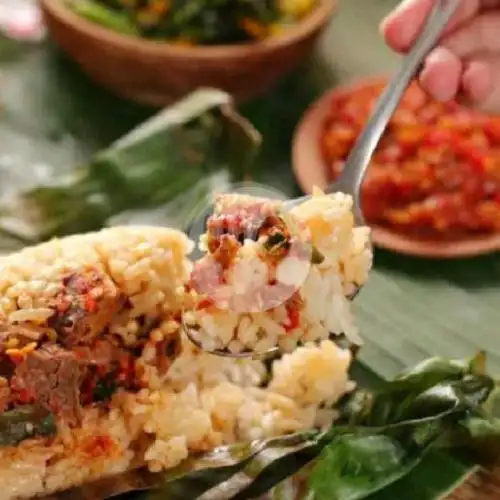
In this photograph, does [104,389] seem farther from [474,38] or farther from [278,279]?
[474,38]

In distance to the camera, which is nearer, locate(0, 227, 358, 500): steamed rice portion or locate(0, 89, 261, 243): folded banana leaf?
locate(0, 227, 358, 500): steamed rice portion

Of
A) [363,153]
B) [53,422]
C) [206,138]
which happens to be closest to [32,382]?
[53,422]

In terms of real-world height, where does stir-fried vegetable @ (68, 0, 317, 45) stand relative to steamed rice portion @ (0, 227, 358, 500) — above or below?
above

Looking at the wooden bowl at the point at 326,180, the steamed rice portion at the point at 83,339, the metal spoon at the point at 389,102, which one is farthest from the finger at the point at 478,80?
the steamed rice portion at the point at 83,339

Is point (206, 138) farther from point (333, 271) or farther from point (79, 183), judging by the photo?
point (333, 271)

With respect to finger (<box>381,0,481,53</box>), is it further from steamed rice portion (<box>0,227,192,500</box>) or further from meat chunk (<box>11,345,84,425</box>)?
meat chunk (<box>11,345,84,425</box>)

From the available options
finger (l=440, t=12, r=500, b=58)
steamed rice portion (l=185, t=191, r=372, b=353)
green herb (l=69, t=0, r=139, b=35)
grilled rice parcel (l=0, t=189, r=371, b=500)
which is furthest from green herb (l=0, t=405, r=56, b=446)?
green herb (l=69, t=0, r=139, b=35)

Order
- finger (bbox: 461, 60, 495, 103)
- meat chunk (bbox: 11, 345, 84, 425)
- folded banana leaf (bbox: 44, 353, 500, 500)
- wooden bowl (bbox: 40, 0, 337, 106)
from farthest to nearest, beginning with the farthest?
1. wooden bowl (bbox: 40, 0, 337, 106)
2. finger (bbox: 461, 60, 495, 103)
3. folded banana leaf (bbox: 44, 353, 500, 500)
4. meat chunk (bbox: 11, 345, 84, 425)

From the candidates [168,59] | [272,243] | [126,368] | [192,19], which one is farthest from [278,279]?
[192,19]

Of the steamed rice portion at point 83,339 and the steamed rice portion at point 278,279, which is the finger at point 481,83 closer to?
the steamed rice portion at point 278,279
